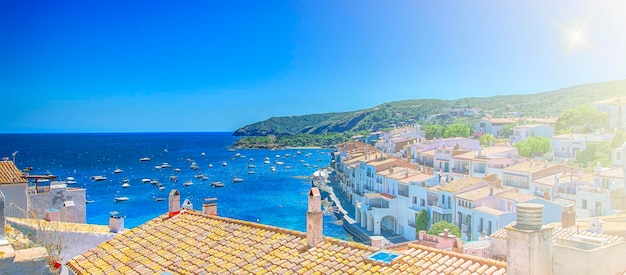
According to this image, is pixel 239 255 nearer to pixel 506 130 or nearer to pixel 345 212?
pixel 345 212

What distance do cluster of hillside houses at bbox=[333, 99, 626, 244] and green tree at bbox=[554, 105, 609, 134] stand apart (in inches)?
156

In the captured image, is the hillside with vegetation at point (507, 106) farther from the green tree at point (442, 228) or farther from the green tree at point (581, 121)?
the green tree at point (442, 228)

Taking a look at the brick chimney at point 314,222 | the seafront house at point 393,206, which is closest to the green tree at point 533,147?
the seafront house at point 393,206

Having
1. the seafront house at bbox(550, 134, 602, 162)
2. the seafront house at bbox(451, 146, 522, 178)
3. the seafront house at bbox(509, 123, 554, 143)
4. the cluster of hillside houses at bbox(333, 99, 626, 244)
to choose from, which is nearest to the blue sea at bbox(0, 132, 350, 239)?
the cluster of hillside houses at bbox(333, 99, 626, 244)

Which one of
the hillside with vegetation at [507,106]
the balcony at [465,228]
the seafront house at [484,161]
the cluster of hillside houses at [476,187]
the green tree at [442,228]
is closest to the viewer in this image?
the cluster of hillside houses at [476,187]

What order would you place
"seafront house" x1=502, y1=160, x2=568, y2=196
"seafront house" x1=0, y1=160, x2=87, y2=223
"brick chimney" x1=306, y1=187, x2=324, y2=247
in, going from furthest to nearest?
"seafront house" x1=502, y1=160, x2=568, y2=196 < "seafront house" x1=0, y1=160, x2=87, y2=223 < "brick chimney" x1=306, y1=187, x2=324, y2=247

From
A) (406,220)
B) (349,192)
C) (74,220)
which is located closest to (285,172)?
(349,192)

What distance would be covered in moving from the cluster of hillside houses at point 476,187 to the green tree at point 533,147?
168cm

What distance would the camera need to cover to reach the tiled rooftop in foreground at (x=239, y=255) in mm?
9531

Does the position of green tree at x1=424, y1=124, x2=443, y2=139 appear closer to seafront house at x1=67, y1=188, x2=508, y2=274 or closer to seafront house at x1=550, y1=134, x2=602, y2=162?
seafront house at x1=550, y1=134, x2=602, y2=162

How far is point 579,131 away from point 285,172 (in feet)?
197

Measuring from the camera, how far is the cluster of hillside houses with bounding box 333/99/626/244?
→ 34.4 meters

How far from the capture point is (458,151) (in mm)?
56156

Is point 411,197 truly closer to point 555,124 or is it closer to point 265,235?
point 265,235
